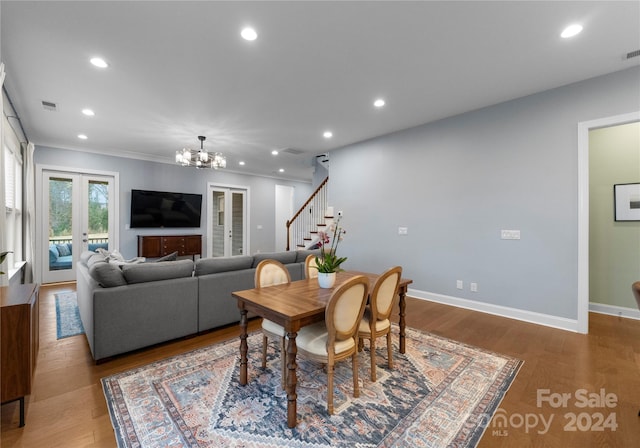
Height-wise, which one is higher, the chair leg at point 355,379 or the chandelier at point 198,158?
the chandelier at point 198,158

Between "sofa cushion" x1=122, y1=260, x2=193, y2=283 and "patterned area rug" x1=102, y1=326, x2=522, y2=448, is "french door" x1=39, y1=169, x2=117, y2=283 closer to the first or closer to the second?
"sofa cushion" x1=122, y1=260, x2=193, y2=283

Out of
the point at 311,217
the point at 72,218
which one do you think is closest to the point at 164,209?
the point at 72,218

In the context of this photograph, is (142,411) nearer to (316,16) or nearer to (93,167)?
(316,16)

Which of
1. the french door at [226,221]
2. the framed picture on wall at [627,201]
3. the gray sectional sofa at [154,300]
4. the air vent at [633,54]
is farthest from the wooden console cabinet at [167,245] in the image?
the framed picture on wall at [627,201]

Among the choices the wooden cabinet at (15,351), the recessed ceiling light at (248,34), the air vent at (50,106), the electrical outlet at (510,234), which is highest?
the recessed ceiling light at (248,34)

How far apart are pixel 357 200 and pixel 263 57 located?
338 centimetres

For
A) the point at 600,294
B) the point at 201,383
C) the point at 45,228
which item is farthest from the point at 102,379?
the point at 600,294

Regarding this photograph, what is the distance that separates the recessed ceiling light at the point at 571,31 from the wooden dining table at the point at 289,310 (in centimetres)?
302

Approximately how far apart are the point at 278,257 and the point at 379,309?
199 cm

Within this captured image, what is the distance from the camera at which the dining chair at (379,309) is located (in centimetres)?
211

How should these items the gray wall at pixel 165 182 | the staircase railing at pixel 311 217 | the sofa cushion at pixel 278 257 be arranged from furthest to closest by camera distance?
1. the staircase railing at pixel 311 217
2. the gray wall at pixel 165 182
3. the sofa cushion at pixel 278 257

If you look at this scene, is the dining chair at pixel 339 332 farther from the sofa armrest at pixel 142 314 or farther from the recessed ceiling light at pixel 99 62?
the recessed ceiling light at pixel 99 62

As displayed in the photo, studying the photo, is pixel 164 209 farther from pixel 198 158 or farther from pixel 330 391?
pixel 330 391

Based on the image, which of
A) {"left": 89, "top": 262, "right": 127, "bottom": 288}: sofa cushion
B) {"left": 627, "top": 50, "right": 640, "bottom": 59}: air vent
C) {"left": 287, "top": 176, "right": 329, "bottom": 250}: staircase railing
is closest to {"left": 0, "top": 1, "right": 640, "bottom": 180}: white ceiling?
{"left": 627, "top": 50, "right": 640, "bottom": 59}: air vent
